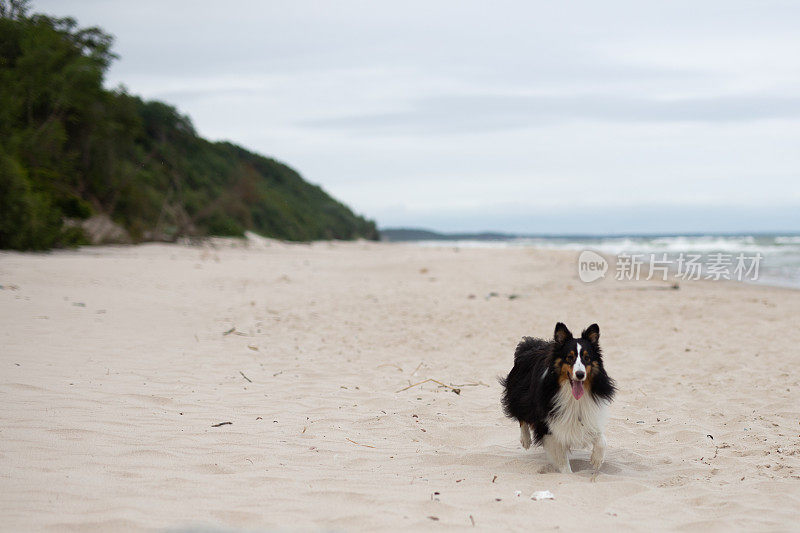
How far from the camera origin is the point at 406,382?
7.02m

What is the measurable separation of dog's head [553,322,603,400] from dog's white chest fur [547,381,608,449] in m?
0.08

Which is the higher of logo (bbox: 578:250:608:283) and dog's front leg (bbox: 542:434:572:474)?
logo (bbox: 578:250:608:283)

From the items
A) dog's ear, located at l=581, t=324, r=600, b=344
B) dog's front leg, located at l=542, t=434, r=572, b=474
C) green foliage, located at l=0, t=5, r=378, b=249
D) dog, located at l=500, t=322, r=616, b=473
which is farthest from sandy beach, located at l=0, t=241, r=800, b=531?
green foliage, located at l=0, t=5, r=378, b=249

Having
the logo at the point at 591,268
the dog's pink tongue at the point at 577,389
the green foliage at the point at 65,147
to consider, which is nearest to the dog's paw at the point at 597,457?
the dog's pink tongue at the point at 577,389

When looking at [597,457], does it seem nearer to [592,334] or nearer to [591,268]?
[592,334]

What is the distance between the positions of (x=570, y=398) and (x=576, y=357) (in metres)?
0.34

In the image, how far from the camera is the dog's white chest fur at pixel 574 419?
166 inches

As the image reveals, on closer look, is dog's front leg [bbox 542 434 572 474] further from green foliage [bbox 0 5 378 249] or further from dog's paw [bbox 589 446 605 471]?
green foliage [bbox 0 5 378 249]

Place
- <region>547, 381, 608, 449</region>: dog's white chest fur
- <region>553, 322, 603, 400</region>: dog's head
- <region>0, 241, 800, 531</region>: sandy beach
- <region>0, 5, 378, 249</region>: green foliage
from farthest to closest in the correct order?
<region>0, 5, 378, 249</region>: green foliage, <region>547, 381, 608, 449</region>: dog's white chest fur, <region>553, 322, 603, 400</region>: dog's head, <region>0, 241, 800, 531</region>: sandy beach

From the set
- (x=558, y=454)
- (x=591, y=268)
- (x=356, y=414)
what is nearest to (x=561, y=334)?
(x=558, y=454)

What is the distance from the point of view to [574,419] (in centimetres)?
423

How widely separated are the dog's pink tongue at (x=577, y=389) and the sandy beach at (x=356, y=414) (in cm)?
54

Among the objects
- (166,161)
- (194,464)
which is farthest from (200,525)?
(166,161)

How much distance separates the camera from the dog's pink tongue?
4.16 m
